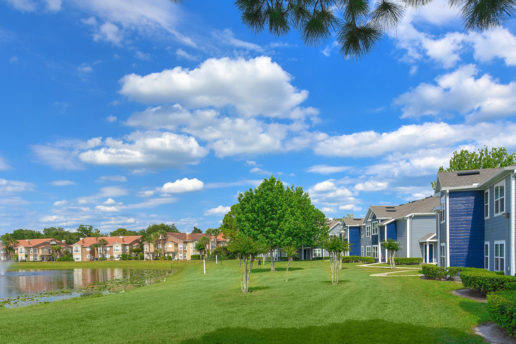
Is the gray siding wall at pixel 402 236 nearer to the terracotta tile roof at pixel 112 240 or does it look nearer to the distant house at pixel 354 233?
the distant house at pixel 354 233

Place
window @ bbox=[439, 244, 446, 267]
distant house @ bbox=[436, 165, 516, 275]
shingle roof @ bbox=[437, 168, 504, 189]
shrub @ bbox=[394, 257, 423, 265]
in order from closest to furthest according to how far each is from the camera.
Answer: distant house @ bbox=[436, 165, 516, 275], shingle roof @ bbox=[437, 168, 504, 189], window @ bbox=[439, 244, 446, 267], shrub @ bbox=[394, 257, 423, 265]

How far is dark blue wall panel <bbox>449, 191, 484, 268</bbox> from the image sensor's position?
2514 centimetres

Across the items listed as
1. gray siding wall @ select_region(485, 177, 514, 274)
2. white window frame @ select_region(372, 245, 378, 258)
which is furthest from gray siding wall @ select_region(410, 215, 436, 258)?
gray siding wall @ select_region(485, 177, 514, 274)

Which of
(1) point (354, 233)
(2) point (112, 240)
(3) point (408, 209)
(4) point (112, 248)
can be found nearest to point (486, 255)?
(3) point (408, 209)

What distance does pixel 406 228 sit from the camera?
137 feet

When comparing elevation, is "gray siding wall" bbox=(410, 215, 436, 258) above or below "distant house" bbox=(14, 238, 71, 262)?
above

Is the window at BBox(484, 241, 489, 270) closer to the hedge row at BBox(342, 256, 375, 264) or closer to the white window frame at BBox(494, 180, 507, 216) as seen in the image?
the white window frame at BBox(494, 180, 507, 216)

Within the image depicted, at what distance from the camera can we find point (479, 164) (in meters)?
56.0

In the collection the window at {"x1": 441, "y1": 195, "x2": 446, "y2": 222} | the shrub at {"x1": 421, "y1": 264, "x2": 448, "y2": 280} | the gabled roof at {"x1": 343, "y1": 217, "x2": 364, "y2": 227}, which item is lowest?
the gabled roof at {"x1": 343, "y1": 217, "x2": 364, "y2": 227}

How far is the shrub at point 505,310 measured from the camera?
9.49 meters

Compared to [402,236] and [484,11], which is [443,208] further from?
[484,11]

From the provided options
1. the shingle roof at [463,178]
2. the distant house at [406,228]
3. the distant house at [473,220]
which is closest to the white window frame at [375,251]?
the distant house at [406,228]

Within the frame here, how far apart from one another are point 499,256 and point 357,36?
19058 millimetres

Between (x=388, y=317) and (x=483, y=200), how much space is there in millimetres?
16262
